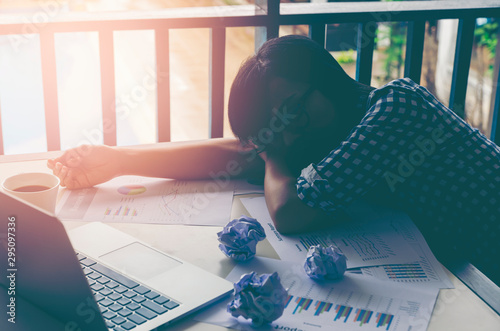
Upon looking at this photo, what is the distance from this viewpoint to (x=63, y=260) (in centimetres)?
61

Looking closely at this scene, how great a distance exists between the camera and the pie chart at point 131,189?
49.3 inches

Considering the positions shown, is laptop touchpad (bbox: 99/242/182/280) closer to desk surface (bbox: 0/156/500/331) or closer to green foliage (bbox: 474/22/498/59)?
desk surface (bbox: 0/156/500/331)

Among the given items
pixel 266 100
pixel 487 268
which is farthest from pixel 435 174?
pixel 266 100

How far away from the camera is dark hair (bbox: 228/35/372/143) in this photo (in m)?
1.31

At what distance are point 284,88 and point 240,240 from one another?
19.3 inches

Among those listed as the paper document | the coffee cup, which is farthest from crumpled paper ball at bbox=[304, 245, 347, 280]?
the coffee cup

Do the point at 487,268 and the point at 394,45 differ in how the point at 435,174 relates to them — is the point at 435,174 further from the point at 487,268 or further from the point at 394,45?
the point at 394,45

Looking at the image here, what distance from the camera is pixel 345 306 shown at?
2.64ft

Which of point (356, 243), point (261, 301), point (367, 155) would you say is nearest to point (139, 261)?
point (261, 301)

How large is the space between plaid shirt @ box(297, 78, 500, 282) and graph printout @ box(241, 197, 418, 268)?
0.26 feet

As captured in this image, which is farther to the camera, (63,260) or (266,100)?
(266,100)

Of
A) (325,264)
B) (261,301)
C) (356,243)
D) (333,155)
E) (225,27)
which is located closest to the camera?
(261,301)

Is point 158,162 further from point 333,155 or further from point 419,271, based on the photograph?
point 419,271

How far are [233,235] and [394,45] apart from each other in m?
5.51
